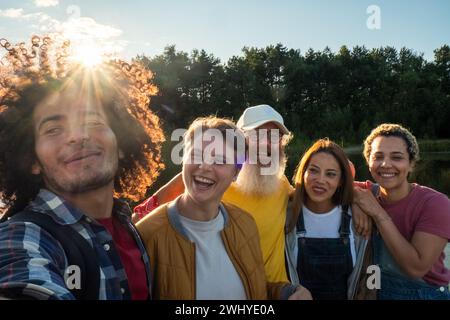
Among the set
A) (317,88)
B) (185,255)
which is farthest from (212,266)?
(317,88)

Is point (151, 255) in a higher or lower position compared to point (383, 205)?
lower

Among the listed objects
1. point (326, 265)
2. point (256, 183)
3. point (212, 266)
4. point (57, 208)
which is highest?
point (256, 183)

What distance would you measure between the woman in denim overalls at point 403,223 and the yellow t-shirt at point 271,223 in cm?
51

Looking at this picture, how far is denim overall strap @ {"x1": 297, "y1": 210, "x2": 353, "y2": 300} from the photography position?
2.52 m

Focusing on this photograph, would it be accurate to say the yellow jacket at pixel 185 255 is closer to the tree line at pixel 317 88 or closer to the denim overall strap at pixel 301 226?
the denim overall strap at pixel 301 226

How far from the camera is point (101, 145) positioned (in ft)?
5.72

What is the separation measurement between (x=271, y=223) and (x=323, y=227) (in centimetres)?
34

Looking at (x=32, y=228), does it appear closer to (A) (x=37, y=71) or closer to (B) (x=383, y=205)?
(A) (x=37, y=71)

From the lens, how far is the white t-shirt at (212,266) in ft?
6.24

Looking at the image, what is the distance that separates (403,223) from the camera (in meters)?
2.56

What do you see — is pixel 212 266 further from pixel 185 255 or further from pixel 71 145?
pixel 71 145

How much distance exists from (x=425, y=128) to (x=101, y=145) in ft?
127

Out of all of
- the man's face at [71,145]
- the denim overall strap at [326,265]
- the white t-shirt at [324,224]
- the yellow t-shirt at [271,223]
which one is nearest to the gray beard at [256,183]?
the yellow t-shirt at [271,223]
